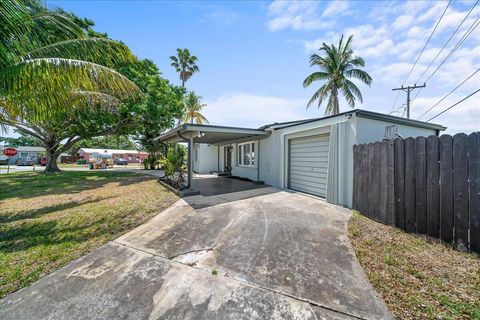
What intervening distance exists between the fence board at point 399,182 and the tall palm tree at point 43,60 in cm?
746

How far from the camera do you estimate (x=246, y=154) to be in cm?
1352

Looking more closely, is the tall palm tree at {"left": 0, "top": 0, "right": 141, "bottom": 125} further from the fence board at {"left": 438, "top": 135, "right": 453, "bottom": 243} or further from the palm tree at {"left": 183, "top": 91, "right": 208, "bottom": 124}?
the palm tree at {"left": 183, "top": 91, "right": 208, "bottom": 124}

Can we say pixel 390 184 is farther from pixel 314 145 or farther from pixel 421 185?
pixel 314 145

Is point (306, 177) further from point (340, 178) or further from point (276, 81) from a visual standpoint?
point (276, 81)

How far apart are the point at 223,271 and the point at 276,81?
9833 mm

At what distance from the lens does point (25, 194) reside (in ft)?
30.8

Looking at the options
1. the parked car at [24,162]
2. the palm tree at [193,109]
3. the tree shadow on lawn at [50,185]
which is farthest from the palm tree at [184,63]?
the parked car at [24,162]

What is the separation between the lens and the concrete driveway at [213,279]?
2441 millimetres

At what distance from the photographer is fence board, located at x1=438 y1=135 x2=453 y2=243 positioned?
12.8ft

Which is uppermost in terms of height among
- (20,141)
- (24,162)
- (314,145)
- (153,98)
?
(20,141)

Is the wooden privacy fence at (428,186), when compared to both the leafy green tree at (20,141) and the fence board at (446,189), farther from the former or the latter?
the leafy green tree at (20,141)

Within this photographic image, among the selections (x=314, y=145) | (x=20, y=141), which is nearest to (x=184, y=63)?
(x=314, y=145)

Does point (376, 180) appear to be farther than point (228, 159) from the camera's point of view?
No

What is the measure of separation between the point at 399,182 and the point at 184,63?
2749cm
